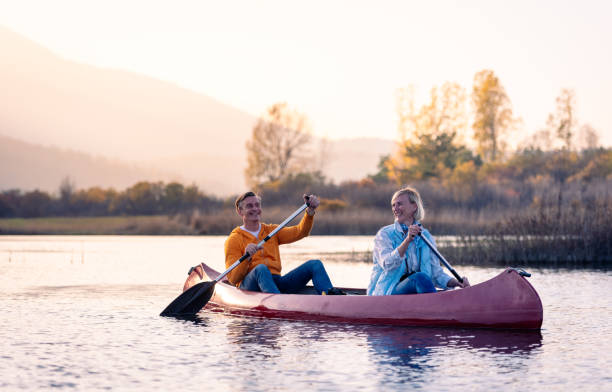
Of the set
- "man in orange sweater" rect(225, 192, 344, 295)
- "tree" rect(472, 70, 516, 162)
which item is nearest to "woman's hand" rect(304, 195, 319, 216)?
"man in orange sweater" rect(225, 192, 344, 295)

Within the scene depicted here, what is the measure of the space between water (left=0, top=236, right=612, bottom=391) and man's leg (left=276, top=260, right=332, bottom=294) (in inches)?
18.3

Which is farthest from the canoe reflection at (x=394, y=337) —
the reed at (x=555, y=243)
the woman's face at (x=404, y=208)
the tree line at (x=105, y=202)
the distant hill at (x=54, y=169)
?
the distant hill at (x=54, y=169)

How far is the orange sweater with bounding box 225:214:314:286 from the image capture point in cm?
884

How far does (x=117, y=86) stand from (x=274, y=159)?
12888cm

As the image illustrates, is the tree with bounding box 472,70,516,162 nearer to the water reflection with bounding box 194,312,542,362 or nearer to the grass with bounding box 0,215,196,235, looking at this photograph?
the grass with bounding box 0,215,196,235

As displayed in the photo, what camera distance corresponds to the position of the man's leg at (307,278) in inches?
349

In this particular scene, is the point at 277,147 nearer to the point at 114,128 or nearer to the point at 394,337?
the point at 394,337

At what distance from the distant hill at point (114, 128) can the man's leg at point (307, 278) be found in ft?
322

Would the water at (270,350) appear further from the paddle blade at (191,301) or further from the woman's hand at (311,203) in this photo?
the woman's hand at (311,203)

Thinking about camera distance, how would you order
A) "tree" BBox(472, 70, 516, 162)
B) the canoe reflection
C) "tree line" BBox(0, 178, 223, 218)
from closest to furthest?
the canoe reflection, "tree line" BBox(0, 178, 223, 218), "tree" BBox(472, 70, 516, 162)

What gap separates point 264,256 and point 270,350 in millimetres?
1856

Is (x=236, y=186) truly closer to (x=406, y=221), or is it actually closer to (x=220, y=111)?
(x=220, y=111)

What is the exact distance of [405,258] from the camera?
7812 mm

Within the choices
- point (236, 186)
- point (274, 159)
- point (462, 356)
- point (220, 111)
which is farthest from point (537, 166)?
point (220, 111)
